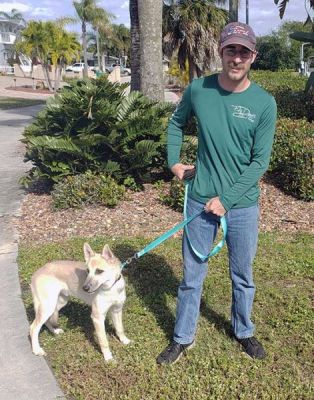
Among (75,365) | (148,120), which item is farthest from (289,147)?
(75,365)

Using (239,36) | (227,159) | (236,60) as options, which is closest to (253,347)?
(227,159)

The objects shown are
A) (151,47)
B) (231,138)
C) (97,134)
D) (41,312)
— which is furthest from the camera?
(151,47)

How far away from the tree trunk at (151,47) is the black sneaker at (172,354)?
5.35 meters

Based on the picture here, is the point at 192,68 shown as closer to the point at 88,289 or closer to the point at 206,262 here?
the point at 206,262

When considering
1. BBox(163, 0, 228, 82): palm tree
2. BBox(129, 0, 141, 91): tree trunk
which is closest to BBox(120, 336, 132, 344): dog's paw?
BBox(129, 0, 141, 91): tree trunk

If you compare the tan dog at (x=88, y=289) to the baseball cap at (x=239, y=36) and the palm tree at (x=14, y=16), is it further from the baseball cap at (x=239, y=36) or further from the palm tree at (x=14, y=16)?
the palm tree at (x=14, y=16)

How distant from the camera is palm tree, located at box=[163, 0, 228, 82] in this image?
956 inches

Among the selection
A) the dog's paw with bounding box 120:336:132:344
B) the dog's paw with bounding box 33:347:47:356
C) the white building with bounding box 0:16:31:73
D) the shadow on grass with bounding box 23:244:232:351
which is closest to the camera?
the dog's paw with bounding box 33:347:47:356

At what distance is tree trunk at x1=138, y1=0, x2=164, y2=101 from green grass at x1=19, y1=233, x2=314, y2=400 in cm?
384

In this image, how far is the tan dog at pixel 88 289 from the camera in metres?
3.04

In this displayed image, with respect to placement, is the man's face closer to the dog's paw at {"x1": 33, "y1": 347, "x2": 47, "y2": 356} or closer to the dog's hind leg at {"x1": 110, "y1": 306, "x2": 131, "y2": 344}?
the dog's hind leg at {"x1": 110, "y1": 306, "x2": 131, "y2": 344}

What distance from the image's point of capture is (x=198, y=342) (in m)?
3.63

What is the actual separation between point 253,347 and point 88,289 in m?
1.30

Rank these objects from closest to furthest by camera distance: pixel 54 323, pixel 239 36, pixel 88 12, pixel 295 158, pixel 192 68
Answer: pixel 239 36 → pixel 54 323 → pixel 295 158 → pixel 192 68 → pixel 88 12
